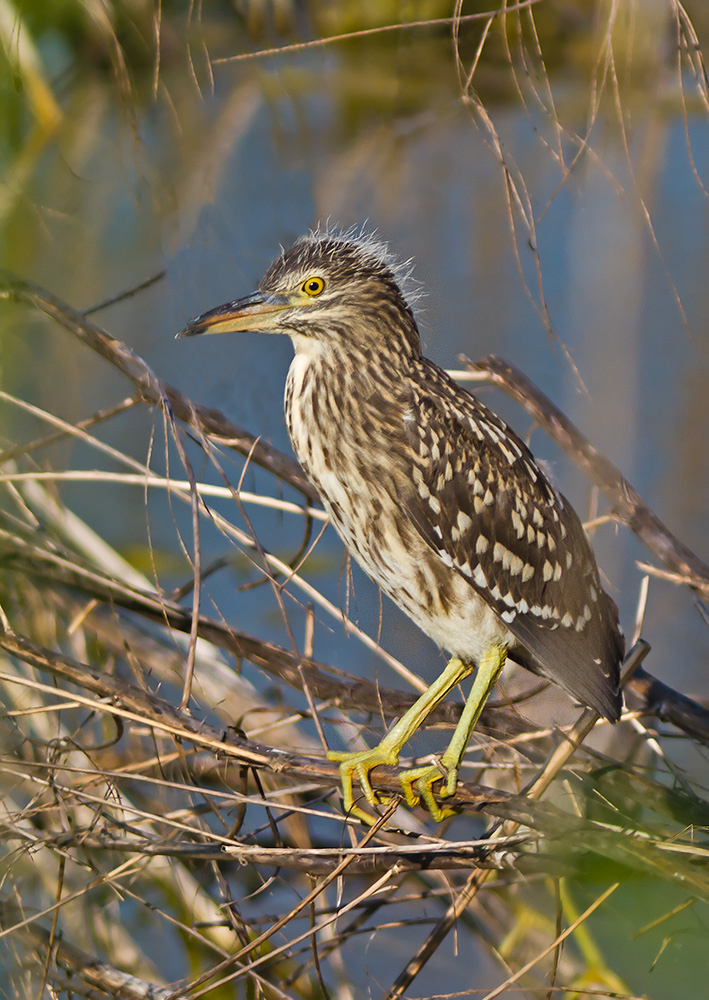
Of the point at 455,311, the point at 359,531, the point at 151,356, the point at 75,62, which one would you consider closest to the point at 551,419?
the point at 359,531

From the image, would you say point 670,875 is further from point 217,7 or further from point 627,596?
point 217,7

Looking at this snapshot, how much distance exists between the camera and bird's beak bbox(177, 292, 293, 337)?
1.22 m

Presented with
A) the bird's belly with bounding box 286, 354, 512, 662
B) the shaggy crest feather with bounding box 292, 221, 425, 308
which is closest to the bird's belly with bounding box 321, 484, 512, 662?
the bird's belly with bounding box 286, 354, 512, 662

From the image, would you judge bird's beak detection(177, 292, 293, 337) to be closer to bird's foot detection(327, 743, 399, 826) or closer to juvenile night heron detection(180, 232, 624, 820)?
juvenile night heron detection(180, 232, 624, 820)

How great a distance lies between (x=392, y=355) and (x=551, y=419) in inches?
13.7

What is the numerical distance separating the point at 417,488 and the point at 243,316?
37cm

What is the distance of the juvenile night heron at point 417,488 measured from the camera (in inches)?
52.2

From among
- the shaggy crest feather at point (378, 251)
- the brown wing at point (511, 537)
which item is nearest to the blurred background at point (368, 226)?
the shaggy crest feather at point (378, 251)

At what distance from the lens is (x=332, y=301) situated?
1345 mm

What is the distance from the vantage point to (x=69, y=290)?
212cm

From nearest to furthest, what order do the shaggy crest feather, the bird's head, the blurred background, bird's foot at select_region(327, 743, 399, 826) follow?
bird's foot at select_region(327, 743, 399, 826) < the bird's head < the shaggy crest feather < the blurred background

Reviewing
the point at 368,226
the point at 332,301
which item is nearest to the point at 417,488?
the point at 332,301

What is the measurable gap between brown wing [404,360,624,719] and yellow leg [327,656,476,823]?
0.11 metres

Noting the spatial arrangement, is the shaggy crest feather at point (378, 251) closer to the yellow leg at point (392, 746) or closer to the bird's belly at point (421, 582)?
the bird's belly at point (421, 582)
